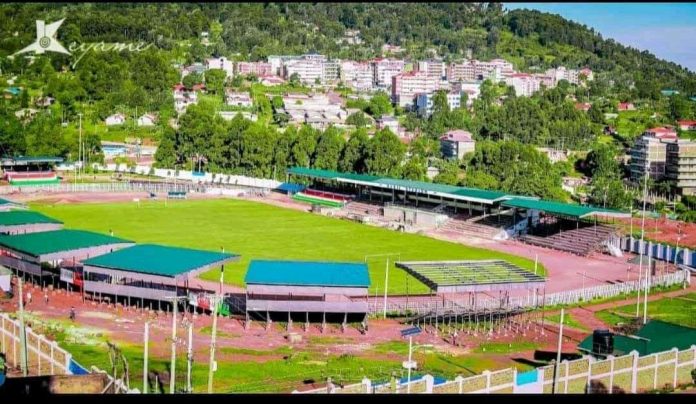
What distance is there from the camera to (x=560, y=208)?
1449 inches

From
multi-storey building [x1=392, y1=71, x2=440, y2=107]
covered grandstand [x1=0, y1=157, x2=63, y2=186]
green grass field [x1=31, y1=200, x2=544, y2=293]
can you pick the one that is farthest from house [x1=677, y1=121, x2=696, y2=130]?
covered grandstand [x1=0, y1=157, x2=63, y2=186]

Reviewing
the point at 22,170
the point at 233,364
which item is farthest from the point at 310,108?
the point at 233,364

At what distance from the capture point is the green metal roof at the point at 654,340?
18.5 meters

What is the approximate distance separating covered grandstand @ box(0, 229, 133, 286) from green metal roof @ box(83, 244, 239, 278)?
1.20 m

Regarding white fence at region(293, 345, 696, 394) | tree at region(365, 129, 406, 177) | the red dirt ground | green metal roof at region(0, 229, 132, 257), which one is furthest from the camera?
tree at region(365, 129, 406, 177)

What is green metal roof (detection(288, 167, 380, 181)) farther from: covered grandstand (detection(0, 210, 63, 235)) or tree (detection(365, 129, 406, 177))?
covered grandstand (detection(0, 210, 63, 235))

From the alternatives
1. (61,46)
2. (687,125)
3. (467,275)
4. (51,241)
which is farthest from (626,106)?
(51,241)

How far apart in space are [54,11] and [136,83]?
45.0m

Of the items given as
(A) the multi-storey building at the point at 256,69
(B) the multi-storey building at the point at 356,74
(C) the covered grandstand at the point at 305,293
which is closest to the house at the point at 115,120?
(A) the multi-storey building at the point at 256,69

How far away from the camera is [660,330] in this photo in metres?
19.5

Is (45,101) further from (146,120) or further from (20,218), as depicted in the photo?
(20,218)

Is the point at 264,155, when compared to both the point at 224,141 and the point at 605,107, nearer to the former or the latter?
the point at 224,141

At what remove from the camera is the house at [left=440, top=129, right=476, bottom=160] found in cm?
7038

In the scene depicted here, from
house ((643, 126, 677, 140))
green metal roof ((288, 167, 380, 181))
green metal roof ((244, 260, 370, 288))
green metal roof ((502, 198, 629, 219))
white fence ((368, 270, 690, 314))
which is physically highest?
house ((643, 126, 677, 140))
